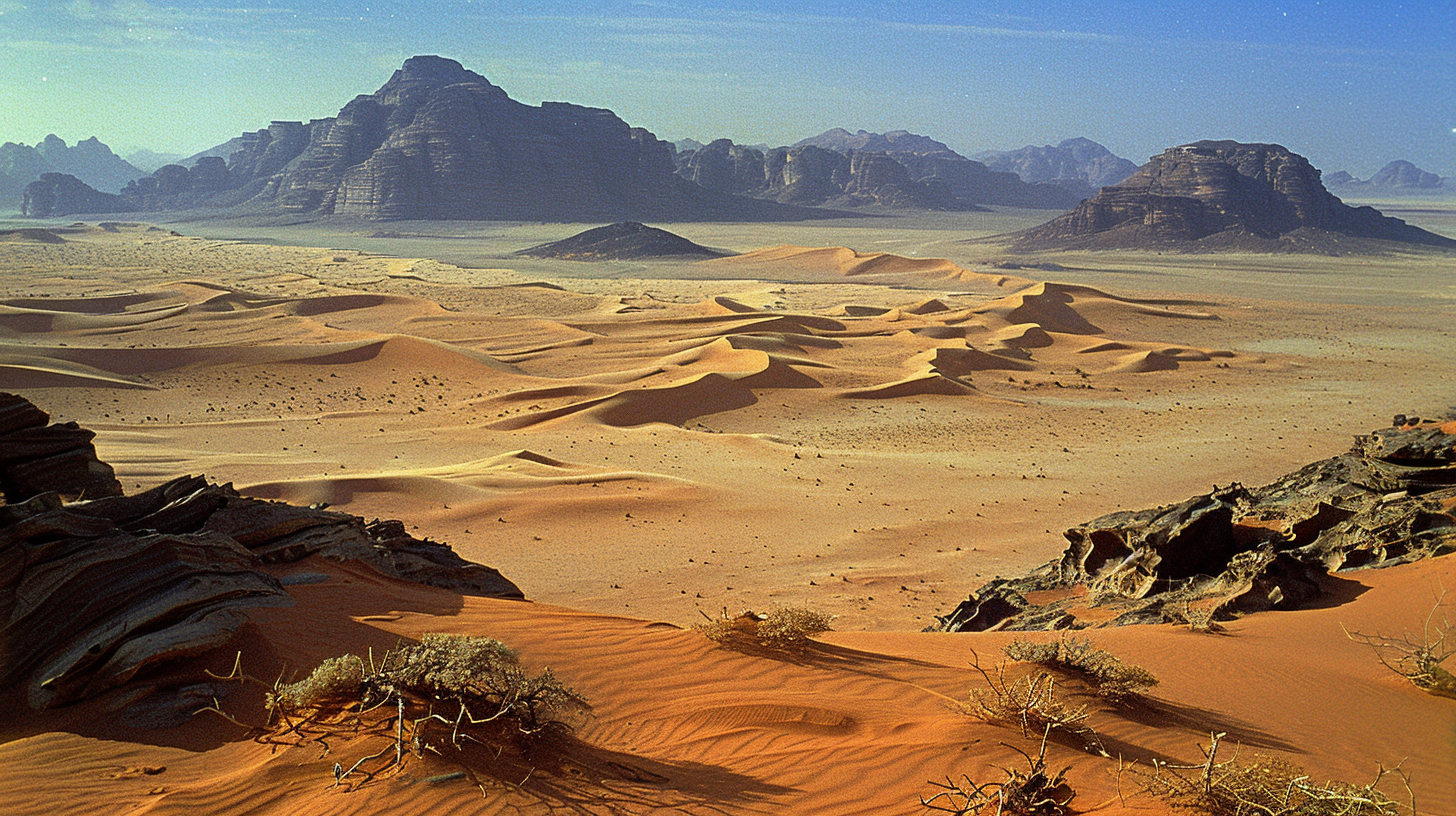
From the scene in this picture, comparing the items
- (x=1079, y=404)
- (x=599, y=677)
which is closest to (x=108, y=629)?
(x=599, y=677)

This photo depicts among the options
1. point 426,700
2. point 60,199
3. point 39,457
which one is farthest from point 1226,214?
point 60,199

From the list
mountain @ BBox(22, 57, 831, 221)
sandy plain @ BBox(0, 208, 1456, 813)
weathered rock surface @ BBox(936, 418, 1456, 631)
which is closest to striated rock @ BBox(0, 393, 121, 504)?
sandy plain @ BBox(0, 208, 1456, 813)

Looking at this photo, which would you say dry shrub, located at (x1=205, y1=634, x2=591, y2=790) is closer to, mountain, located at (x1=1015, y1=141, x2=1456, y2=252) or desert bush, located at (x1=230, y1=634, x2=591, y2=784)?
desert bush, located at (x1=230, y1=634, x2=591, y2=784)

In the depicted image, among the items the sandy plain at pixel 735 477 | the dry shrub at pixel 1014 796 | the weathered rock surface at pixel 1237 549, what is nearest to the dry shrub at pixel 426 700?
the sandy plain at pixel 735 477

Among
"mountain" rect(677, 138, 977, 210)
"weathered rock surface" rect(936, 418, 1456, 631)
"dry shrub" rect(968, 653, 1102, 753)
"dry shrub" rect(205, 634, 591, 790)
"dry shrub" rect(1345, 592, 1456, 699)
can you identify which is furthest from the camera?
"mountain" rect(677, 138, 977, 210)

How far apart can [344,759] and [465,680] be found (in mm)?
637

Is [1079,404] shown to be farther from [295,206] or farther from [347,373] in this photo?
[295,206]

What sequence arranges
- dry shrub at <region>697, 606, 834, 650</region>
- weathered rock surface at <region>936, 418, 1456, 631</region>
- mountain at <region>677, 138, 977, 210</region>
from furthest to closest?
mountain at <region>677, 138, 977, 210</region> < weathered rock surface at <region>936, 418, 1456, 631</region> < dry shrub at <region>697, 606, 834, 650</region>

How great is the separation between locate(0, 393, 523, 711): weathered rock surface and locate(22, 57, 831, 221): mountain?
119 m

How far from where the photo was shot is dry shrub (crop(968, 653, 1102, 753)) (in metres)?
4.87

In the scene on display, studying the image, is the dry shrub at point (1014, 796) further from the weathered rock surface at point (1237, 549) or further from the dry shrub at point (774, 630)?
the weathered rock surface at point (1237, 549)

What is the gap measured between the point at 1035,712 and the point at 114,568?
5589 mm

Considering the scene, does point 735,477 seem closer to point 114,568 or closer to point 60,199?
point 114,568

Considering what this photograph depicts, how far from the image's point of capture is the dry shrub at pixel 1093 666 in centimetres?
552
